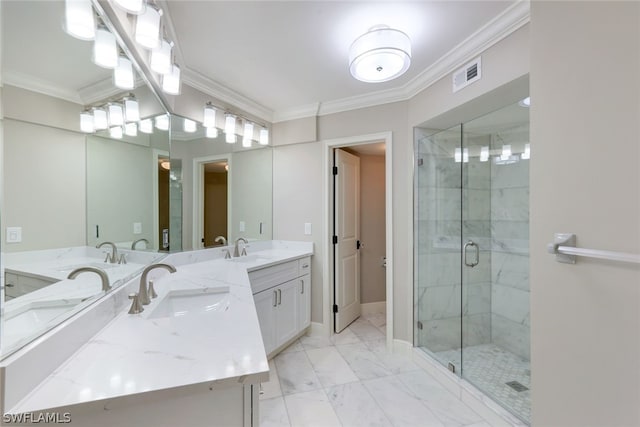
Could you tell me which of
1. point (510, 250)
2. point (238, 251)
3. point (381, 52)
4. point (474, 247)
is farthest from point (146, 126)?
point (510, 250)

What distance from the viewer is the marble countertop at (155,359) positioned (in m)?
0.66

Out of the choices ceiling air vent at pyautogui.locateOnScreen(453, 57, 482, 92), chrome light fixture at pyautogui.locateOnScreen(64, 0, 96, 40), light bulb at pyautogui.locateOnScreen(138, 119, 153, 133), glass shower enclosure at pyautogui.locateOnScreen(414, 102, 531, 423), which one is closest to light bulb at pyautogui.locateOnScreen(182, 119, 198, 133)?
light bulb at pyautogui.locateOnScreen(138, 119, 153, 133)

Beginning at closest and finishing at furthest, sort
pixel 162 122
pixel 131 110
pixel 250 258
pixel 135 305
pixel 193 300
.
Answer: pixel 135 305 → pixel 131 110 → pixel 193 300 → pixel 162 122 → pixel 250 258

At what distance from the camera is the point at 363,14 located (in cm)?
151

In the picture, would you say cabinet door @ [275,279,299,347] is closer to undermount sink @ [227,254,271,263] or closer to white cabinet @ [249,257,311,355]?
white cabinet @ [249,257,311,355]

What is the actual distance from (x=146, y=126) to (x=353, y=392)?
7.45 ft

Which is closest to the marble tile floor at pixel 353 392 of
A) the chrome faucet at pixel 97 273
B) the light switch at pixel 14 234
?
the chrome faucet at pixel 97 273

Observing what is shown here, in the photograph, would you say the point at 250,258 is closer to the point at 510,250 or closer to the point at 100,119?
the point at 100,119

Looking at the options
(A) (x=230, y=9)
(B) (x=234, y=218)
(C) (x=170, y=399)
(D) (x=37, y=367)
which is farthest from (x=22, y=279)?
(B) (x=234, y=218)

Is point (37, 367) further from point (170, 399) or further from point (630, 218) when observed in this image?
point (630, 218)

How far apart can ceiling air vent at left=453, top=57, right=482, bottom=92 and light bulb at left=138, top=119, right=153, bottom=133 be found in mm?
2097

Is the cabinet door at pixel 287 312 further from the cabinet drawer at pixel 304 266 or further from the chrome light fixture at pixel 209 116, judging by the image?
the chrome light fixture at pixel 209 116

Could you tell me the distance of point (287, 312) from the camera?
252cm

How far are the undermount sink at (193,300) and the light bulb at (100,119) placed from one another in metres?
0.84
